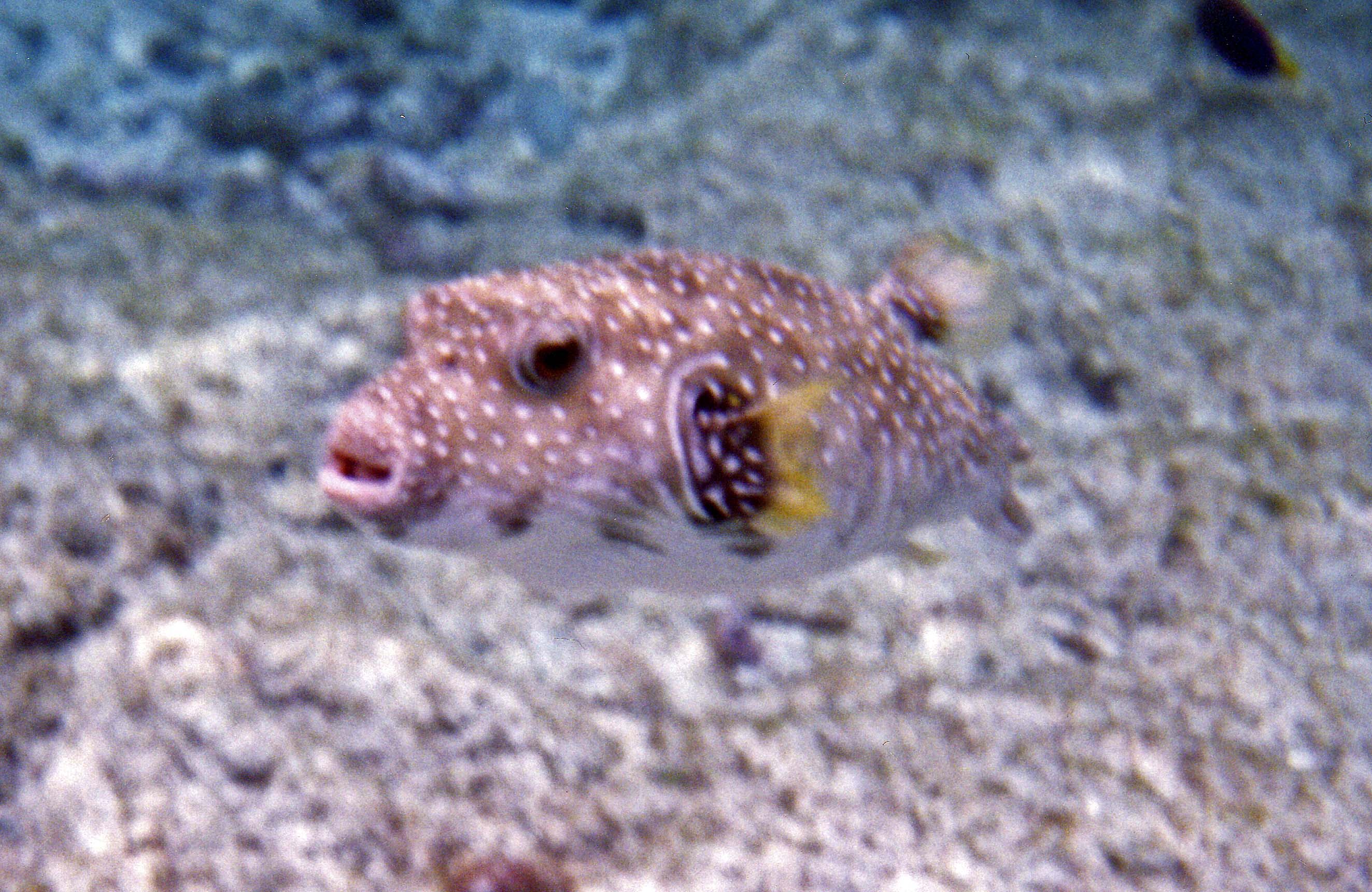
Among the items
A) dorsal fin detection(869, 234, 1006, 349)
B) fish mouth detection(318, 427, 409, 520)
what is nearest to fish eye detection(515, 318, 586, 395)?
fish mouth detection(318, 427, 409, 520)

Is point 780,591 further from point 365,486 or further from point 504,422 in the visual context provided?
point 365,486

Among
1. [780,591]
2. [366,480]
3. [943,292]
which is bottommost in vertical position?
[780,591]

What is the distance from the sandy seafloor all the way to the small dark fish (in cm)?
76

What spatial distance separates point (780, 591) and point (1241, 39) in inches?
190

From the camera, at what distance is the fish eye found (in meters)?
1.78

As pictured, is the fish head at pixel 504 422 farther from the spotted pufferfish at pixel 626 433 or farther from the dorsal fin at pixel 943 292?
the dorsal fin at pixel 943 292

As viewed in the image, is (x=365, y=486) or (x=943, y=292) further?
(x=943, y=292)

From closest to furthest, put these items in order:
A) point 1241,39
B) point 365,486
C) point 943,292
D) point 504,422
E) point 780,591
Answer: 1. point 365,486
2. point 504,422
3. point 943,292
4. point 780,591
5. point 1241,39

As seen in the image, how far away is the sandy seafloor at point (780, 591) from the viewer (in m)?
2.84

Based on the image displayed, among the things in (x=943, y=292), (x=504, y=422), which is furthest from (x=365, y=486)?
(x=943, y=292)

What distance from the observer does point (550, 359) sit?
5.90ft

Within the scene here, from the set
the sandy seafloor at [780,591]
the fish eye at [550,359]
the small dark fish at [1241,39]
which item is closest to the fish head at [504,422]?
the fish eye at [550,359]

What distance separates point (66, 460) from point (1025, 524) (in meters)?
3.20

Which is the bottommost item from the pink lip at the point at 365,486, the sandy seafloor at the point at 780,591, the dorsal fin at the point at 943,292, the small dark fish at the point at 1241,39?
the sandy seafloor at the point at 780,591
